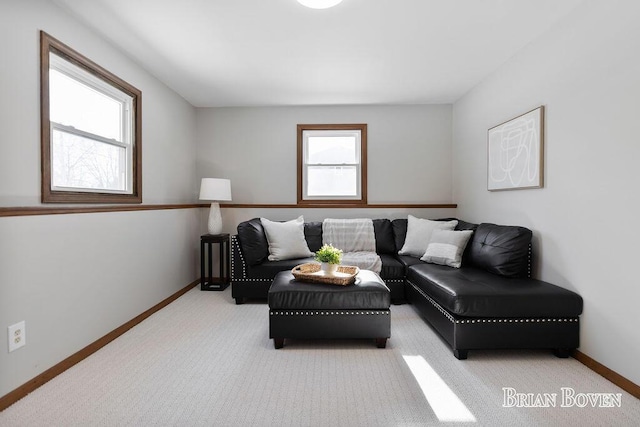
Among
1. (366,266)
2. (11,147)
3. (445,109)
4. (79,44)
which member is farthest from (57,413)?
(445,109)

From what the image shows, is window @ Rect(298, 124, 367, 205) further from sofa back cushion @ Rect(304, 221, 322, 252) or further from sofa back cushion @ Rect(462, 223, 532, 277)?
sofa back cushion @ Rect(462, 223, 532, 277)

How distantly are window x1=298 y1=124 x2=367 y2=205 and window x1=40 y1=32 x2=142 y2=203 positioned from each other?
2250 mm

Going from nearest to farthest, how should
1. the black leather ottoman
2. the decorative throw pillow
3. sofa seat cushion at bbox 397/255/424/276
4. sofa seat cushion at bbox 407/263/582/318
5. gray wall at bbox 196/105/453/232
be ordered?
1. sofa seat cushion at bbox 407/263/582/318
2. the black leather ottoman
3. the decorative throw pillow
4. sofa seat cushion at bbox 397/255/424/276
5. gray wall at bbox 196/105/453/232

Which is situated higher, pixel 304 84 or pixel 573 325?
pixel 304 84

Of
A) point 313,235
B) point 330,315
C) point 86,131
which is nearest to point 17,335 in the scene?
point 86,131

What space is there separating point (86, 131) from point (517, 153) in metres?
3.74

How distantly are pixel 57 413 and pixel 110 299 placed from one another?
1087 mm

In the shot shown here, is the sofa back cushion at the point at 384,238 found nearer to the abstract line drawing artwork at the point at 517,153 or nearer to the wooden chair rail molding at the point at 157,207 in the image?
the wooden chair rail molding at the point at 157,207

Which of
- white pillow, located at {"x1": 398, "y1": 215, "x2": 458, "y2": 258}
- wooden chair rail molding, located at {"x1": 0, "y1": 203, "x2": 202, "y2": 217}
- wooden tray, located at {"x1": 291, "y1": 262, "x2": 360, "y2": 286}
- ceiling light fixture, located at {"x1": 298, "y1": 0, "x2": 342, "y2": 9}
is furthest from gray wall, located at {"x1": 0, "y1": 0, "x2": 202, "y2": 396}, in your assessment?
white pillow, located at {"x1": 398, "y1": 215, "x2": 458, "y2": 258}

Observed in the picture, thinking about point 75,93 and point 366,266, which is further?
point 366,266

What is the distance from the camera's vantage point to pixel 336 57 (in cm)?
314

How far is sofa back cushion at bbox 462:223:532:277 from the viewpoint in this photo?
109 inches

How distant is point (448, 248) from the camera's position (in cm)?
344

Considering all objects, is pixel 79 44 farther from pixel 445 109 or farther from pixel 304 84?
pixel 445 109
